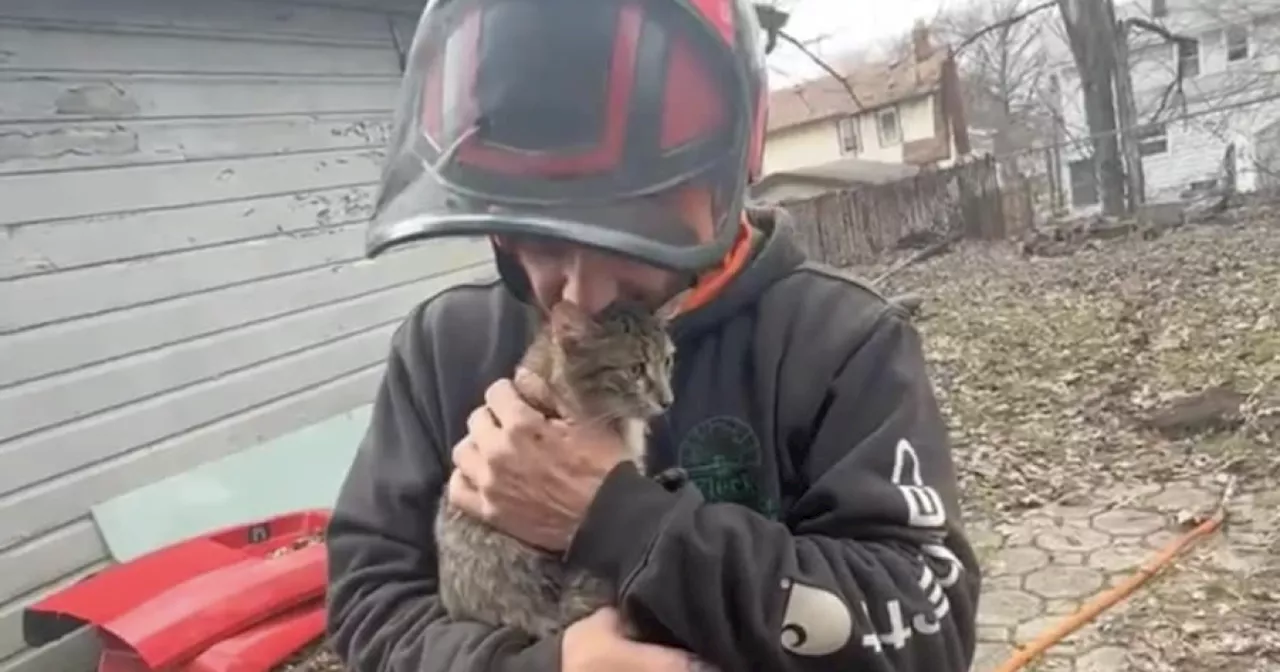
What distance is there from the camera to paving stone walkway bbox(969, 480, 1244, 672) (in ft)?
14.7

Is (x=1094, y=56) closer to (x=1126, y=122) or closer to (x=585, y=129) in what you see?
(x=1126, y=122)

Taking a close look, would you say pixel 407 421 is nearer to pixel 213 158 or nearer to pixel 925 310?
pixel 213 158

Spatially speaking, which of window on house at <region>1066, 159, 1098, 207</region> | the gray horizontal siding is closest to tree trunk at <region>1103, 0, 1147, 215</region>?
window on house at <region>1066, 159, 1098, 207</region>

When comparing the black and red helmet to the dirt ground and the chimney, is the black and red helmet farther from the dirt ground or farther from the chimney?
the chimney

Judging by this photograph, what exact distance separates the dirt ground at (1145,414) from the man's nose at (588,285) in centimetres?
362

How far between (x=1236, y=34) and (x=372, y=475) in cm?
3568

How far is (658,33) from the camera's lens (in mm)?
1093

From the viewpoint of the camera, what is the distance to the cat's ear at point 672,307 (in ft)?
4.42

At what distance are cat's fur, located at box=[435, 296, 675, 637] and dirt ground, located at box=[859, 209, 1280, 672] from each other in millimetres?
3450

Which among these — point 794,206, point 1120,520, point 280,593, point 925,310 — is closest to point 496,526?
point 280,593

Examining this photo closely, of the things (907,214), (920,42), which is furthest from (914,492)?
(920,42)

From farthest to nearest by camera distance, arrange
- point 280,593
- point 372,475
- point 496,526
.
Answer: point 280,593
point 372,475
point 496,526

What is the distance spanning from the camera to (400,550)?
56.0 inches

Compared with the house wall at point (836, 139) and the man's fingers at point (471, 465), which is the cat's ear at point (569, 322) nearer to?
the man's fingers at point (471, 465)
